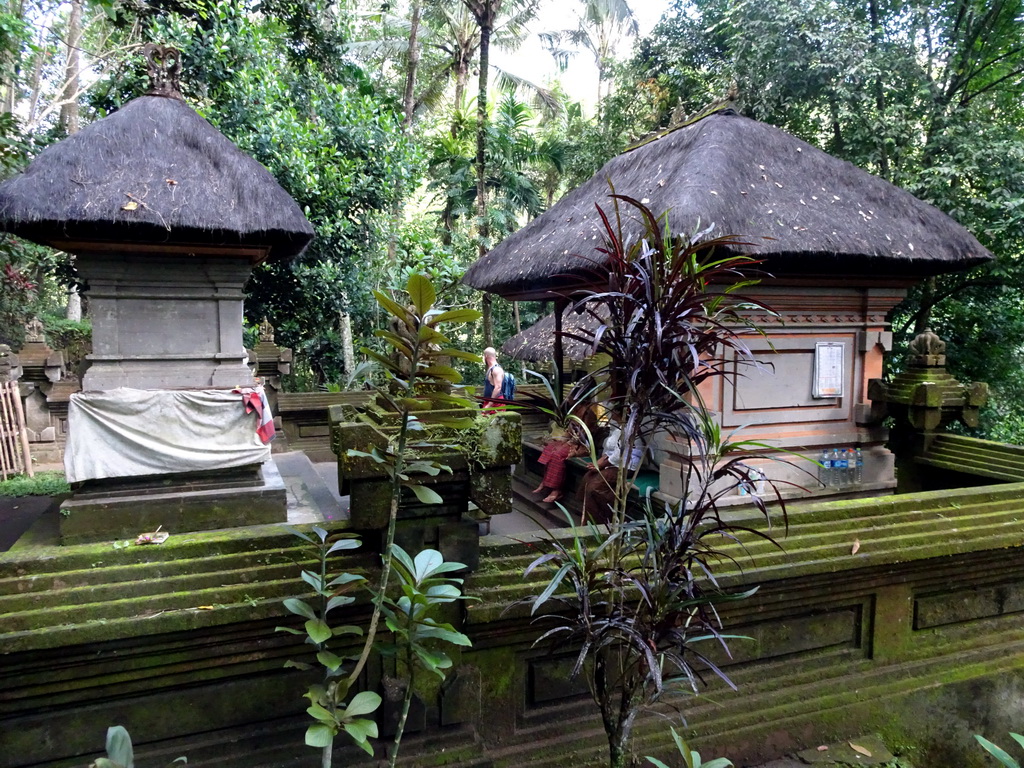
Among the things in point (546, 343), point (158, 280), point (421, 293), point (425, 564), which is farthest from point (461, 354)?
point (546, 343)

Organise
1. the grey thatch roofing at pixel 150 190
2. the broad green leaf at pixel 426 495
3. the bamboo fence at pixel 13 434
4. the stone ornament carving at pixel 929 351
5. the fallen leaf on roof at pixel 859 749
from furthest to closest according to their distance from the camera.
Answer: the bamboo fence at pixel 13 434 → the stone ornament carving at pixel 929 351 → the grey thatch roofing at pixel 150 190 → the fallen leaf on roof at pixel 859 749 → the broad green leaf at pixel 426 495

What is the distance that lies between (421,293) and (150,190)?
9.05 feet

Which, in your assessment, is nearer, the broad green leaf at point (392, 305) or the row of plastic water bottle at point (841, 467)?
the broad green leaf at point (392, 305)

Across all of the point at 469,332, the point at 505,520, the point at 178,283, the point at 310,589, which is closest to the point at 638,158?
the point at 505,520

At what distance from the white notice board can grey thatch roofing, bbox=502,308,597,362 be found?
206 cm

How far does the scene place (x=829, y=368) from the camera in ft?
18.2

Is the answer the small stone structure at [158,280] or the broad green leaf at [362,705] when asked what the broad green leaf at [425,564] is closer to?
the broad green leaf at [362,705]

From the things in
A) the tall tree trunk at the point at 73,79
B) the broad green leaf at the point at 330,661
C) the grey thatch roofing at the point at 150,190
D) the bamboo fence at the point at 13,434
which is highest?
the tall tree trunk at the point at 73,79

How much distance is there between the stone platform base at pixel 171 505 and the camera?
3650mm

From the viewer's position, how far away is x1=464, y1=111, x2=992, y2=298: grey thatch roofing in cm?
468

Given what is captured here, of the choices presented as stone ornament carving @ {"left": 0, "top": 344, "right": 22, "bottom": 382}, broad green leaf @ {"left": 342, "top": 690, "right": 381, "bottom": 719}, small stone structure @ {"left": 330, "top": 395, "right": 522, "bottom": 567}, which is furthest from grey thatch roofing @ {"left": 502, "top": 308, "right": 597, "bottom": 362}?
stone ornament carving @ {"left": 0, "top": 344, "right": 22, "bottom": 382}

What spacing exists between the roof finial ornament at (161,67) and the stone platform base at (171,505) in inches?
107

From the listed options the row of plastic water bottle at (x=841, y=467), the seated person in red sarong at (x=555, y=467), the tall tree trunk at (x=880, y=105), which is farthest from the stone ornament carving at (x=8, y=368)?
the tall tree trunk at (x=880, y=105)

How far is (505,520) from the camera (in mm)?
5773
